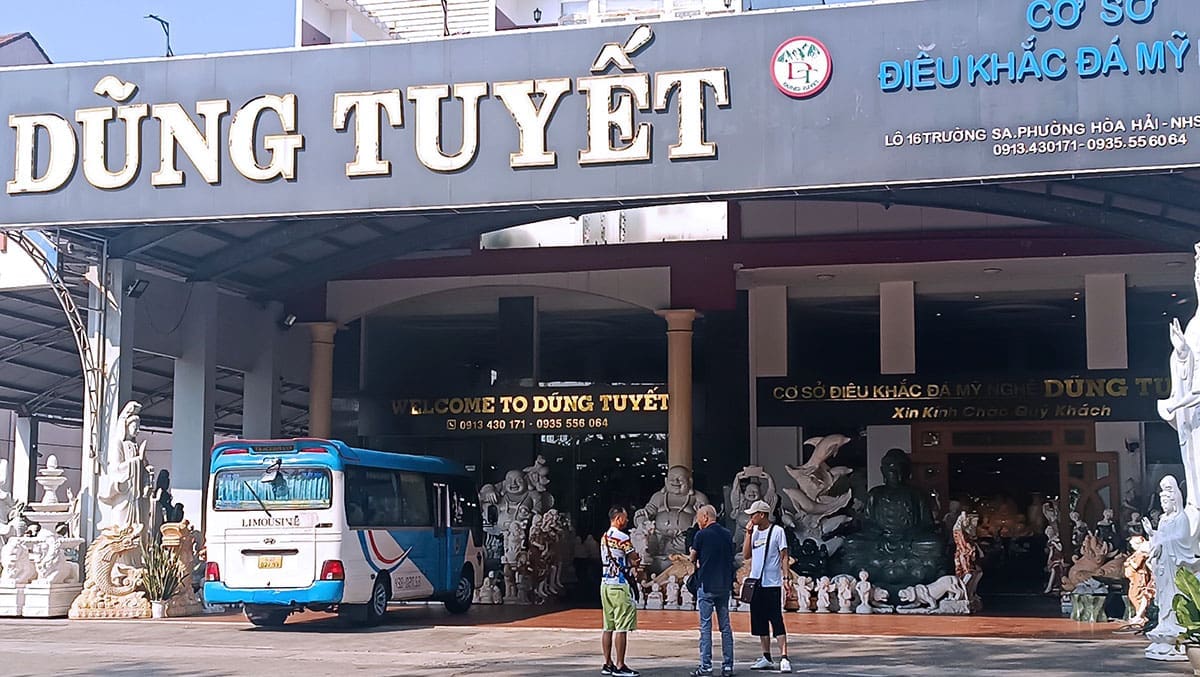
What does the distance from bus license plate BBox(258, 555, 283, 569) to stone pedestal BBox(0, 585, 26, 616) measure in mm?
4295

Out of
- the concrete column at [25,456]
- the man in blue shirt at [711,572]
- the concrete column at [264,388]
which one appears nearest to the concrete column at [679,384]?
the concrete column at [264,388]

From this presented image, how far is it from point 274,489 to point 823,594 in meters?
7.96

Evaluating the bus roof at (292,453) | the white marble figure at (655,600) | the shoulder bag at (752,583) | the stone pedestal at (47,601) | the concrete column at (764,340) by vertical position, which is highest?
the concrete column at (764,340)

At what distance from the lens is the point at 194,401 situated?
23891 mm

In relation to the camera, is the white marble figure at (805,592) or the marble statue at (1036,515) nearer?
the white marble figure at (805,592)

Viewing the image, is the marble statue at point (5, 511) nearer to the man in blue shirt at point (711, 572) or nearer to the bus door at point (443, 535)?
the bus door at point (443, 535)

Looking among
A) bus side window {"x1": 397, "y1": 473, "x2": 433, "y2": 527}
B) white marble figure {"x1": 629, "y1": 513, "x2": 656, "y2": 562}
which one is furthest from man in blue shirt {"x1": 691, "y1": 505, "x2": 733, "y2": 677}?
white marble figure {"x1": 629, "y1": 513, "x2": 656, "y2": 562}

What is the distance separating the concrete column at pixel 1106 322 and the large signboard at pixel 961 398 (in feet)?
0.95

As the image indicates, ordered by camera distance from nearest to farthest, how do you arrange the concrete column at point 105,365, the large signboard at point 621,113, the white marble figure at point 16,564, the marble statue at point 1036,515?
the large signboard at point 621,113, the white marble figure at point 16,564, the concrete column at point 105,365, the marble statue at point 1036,515

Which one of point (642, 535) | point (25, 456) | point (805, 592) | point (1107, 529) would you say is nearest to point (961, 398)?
point (1107, 529)

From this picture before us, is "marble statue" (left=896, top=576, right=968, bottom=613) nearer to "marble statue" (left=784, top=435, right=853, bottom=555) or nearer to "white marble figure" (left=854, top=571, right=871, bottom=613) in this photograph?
"white marble figure" (left=854, top=571, right=871, bottom=613)

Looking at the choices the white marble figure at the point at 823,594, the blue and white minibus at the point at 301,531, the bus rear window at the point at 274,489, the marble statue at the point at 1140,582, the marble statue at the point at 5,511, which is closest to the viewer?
the marble statue at the point at 1140,582

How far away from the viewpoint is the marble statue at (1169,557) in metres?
14.3

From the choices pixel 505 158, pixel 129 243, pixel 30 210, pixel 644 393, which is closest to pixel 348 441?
pixel 644 393
